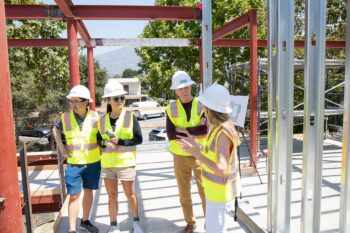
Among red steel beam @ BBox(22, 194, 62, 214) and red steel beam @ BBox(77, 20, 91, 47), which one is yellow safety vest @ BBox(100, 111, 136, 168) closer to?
red steel beam @ BBox(22, 194, 62, 214)

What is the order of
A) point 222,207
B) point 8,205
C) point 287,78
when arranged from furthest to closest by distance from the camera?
point 287,78, point 222,207, point 8,205

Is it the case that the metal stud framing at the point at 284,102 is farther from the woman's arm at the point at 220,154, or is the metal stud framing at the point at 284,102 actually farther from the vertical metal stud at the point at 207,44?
the vertical metal stud at the point at 207,44

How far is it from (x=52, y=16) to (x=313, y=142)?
4.70 meters

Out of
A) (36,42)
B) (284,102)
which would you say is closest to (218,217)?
(284,102)

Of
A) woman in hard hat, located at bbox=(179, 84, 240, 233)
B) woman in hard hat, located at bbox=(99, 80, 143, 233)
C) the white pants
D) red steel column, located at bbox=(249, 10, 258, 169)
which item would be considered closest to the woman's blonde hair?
woman in hard hat, located at bbox=(179, 84, 240, 233)

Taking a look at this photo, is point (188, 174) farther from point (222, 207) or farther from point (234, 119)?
point (234, 119)

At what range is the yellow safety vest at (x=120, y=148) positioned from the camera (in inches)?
150

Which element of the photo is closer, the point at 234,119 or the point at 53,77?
the point at 234,119

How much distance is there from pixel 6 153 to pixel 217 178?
163cm

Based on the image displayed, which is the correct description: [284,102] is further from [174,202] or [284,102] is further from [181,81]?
[174,202]

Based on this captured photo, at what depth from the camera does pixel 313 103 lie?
2971 millimetres

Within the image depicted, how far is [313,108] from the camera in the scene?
2.98 m

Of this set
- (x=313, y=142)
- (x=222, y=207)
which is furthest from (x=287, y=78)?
(x=222, y=207)

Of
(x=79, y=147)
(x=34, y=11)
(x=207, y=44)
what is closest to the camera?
(x=79, y=147)
